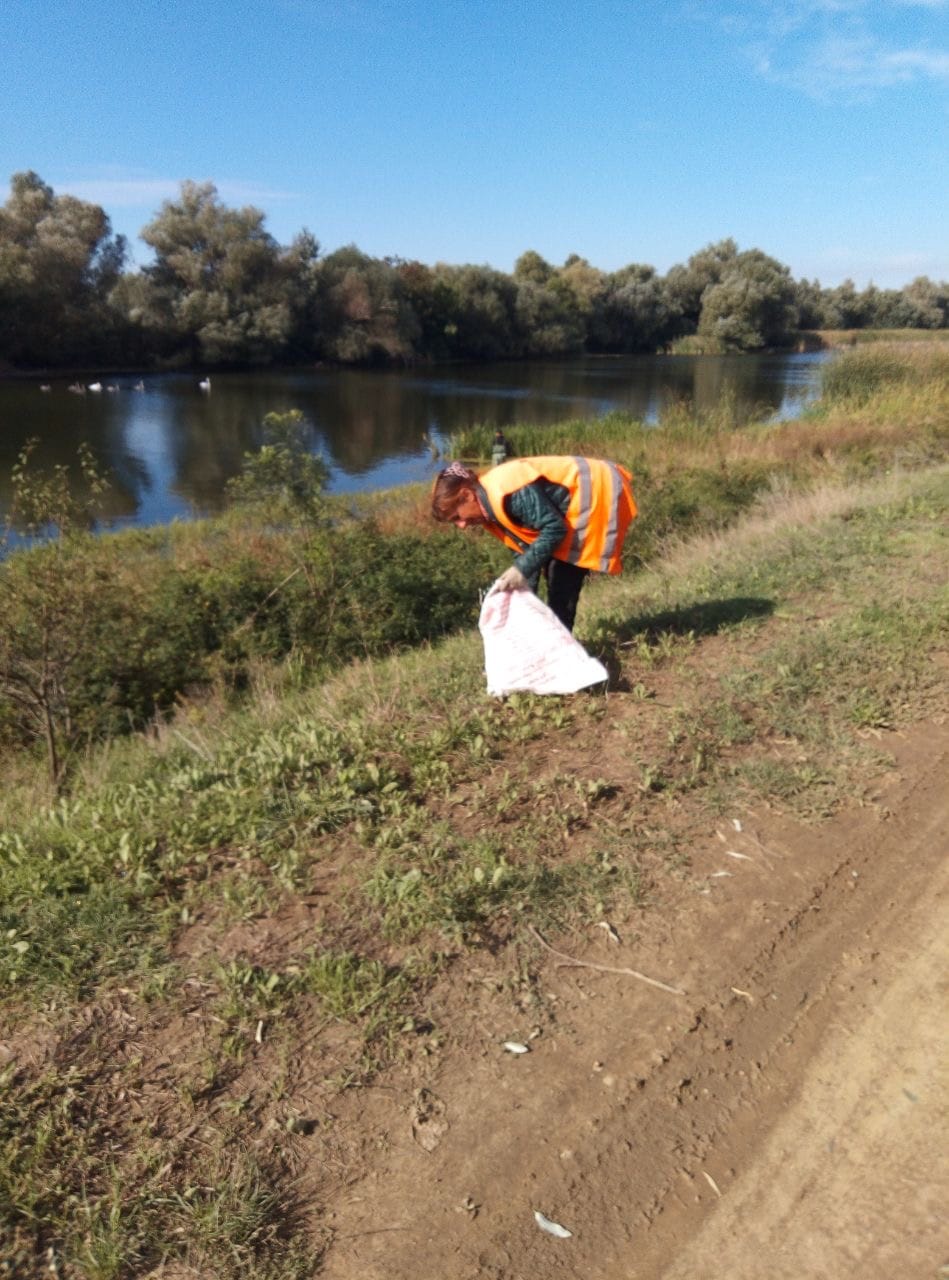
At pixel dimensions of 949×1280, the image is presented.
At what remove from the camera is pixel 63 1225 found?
205cm

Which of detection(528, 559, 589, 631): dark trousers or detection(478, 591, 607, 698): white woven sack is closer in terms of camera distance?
detection(478, 591, 607, 698): white woven sack

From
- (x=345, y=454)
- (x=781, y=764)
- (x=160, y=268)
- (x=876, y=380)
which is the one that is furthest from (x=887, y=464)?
(x=160, y=268)

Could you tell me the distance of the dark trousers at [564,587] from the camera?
5.17 meters

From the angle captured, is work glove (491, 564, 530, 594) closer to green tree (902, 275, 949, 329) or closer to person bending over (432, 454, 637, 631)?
person bending over (432, 454, 637, 631)

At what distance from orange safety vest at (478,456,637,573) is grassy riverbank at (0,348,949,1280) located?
0.78m

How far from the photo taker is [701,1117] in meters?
2.41

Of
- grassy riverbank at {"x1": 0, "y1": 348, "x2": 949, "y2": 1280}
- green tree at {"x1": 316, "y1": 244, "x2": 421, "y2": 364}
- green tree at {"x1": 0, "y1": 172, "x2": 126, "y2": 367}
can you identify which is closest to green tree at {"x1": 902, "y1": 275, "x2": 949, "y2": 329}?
green tree at {"x1": 316, "y1": 244, "x2": 421, "y2": 364}

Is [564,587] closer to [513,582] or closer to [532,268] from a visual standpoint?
[513,582]

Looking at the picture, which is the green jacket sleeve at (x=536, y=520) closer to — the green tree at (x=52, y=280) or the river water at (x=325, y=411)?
the river water at (x=325, y=411)

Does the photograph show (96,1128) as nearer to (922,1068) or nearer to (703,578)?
(922,1068)

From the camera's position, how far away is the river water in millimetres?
23328

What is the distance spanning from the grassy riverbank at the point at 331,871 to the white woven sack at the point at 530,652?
14 cm

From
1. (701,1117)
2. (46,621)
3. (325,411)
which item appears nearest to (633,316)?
(325,411)

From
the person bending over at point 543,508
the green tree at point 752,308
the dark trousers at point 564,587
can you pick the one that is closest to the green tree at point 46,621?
the person bending over at point 543,508
